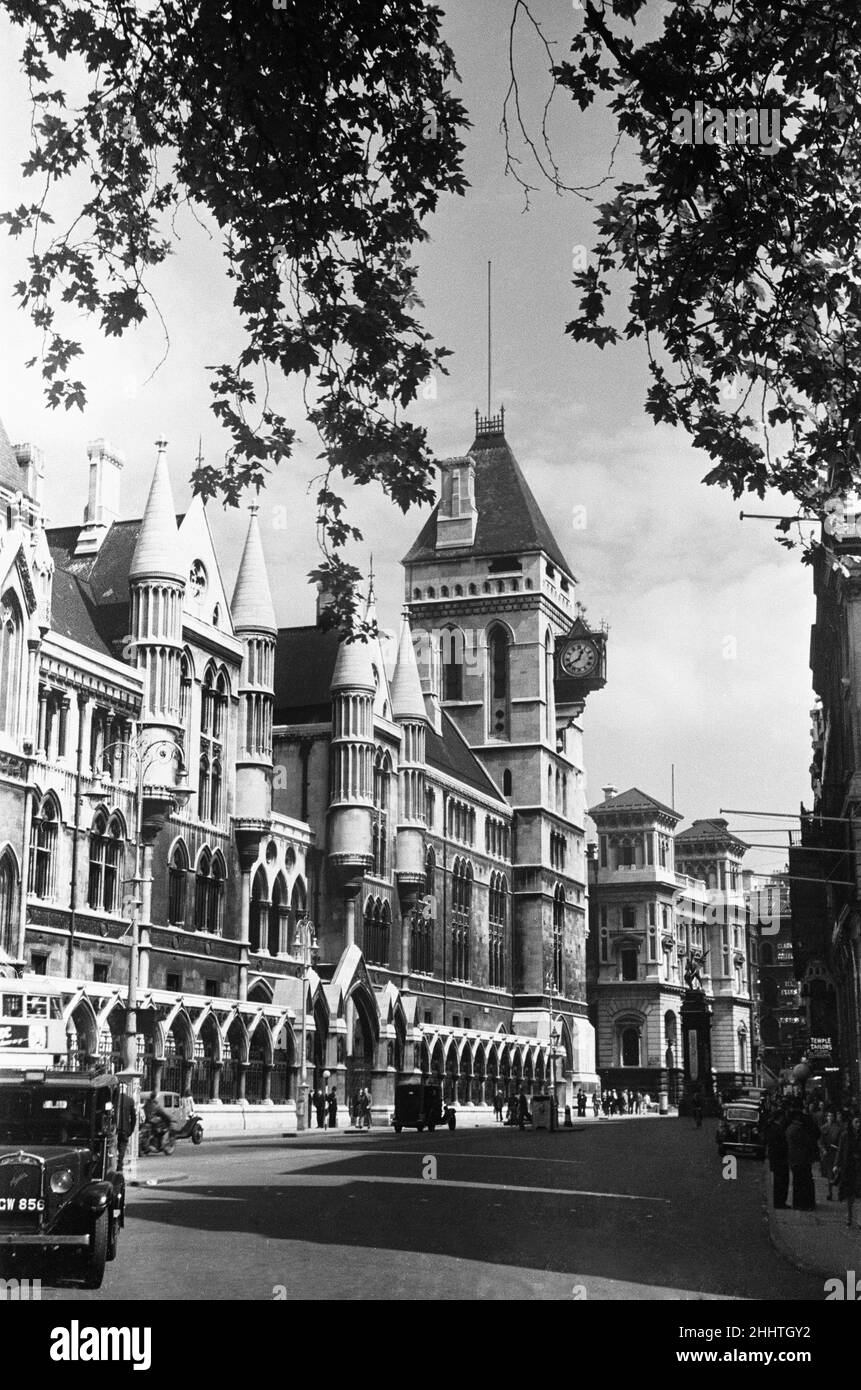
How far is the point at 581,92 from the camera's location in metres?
12.7

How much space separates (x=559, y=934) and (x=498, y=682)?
15804mm

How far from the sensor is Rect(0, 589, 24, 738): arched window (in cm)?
4694

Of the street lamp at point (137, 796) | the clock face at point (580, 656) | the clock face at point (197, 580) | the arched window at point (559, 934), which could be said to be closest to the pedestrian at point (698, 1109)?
the arched window at point (559, 934)

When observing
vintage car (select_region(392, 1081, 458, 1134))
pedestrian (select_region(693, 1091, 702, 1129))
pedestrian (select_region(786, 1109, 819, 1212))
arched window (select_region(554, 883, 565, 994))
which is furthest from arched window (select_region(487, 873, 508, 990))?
pedestrian (select_region(786, 1109, 819, 1212))

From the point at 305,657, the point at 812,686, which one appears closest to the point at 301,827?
the point at 305,657

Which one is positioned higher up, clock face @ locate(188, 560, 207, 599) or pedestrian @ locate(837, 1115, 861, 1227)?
clock face @ locate(188, 560, 207, 599)

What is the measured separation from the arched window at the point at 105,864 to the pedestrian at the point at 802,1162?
30.1m

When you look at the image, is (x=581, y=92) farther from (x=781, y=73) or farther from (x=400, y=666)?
(x=400, y=666)

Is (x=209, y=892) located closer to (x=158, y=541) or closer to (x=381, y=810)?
(x=158, y=541)

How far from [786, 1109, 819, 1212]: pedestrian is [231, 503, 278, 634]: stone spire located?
4093 centimetres

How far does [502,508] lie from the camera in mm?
102125

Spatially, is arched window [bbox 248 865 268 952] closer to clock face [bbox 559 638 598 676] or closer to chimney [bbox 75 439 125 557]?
chimney [bbox 75 439 125 557]

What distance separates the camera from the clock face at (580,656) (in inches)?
4254

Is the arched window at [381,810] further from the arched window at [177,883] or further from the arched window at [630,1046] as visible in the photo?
the arched window at [630,1046]
